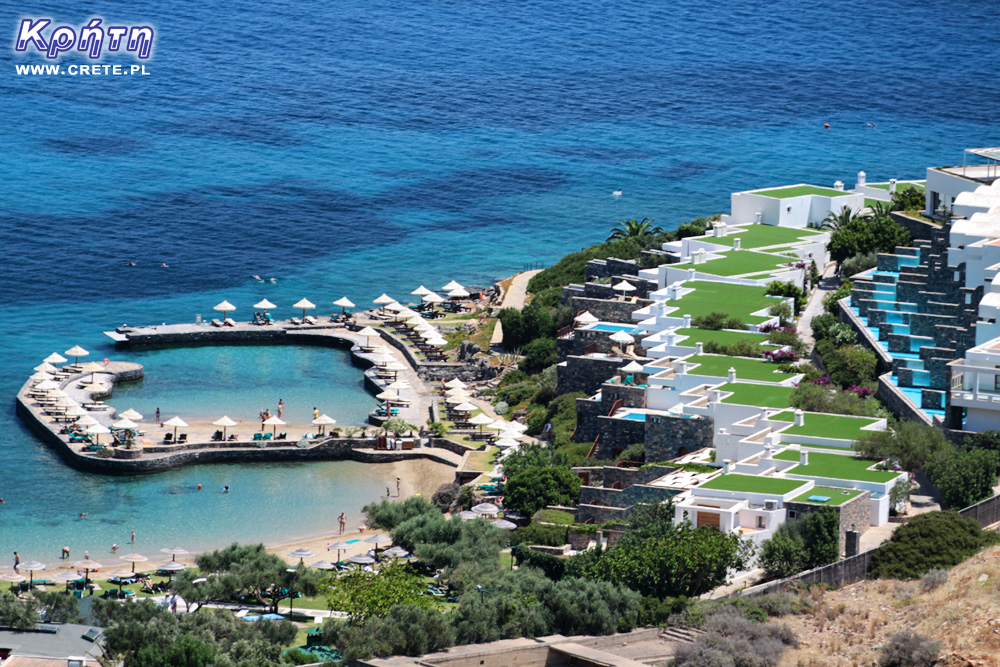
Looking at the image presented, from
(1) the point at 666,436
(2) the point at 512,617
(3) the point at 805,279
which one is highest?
(3) the point at 805,279

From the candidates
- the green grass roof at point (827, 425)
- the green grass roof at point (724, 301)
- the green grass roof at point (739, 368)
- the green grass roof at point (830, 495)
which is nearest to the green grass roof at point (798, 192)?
the green grass roof at point (724, 301)

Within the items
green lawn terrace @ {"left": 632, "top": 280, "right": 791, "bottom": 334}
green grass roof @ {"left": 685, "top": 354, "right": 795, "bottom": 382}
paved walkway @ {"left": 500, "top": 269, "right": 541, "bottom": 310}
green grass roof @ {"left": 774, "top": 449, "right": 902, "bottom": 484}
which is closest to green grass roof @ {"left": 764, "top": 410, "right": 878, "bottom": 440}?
green grass roof @ {"left": 774, "top": 449, "right": 902, "bottom": 484}

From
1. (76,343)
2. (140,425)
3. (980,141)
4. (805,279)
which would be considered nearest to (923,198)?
(805,279)

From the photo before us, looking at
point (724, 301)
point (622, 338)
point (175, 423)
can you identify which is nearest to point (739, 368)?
point (622, 338)

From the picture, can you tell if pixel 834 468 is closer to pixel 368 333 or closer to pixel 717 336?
pixel 717 336

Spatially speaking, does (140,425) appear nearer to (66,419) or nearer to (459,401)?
(66,419)

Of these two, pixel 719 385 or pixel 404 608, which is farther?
pixel 719 385

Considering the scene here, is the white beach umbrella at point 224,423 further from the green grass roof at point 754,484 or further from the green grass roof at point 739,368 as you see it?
the green grass roof at point 754,484
